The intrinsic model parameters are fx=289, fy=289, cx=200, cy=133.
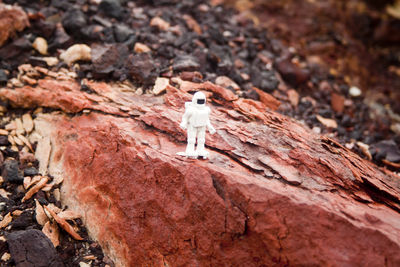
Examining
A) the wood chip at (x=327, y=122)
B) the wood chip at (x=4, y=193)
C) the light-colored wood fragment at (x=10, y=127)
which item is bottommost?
the wood chip at (x=4, y=193)

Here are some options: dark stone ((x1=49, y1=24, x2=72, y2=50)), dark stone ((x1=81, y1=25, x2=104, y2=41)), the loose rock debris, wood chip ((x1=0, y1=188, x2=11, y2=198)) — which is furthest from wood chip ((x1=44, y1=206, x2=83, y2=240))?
dark stone ((x1=81, y1=25, x2=104, y2=41))

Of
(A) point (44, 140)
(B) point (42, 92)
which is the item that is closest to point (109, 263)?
(A) point (44, 140)

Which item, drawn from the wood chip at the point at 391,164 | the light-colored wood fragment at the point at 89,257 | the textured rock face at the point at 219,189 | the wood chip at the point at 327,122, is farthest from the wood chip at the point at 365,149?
the light-colored wood fragment at the point at 89,257

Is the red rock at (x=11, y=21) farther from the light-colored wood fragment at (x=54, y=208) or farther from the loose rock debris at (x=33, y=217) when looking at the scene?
the light-colored wood fragment at (x=54, y=208)

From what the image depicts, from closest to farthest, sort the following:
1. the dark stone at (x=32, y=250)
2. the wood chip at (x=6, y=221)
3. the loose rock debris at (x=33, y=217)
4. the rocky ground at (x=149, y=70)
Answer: the dark stone at (x=32, y=250)
the loose rock debris at (x=33, y=217)
the wood chip at (x=6, y=221)
the rocky ground at (x=149, y=70)

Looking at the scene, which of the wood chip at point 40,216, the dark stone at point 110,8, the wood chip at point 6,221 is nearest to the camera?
the wood chip at point 6,221

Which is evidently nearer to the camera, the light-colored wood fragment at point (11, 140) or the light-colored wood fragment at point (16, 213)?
the light-colored wood fragment at point (16, 213)
